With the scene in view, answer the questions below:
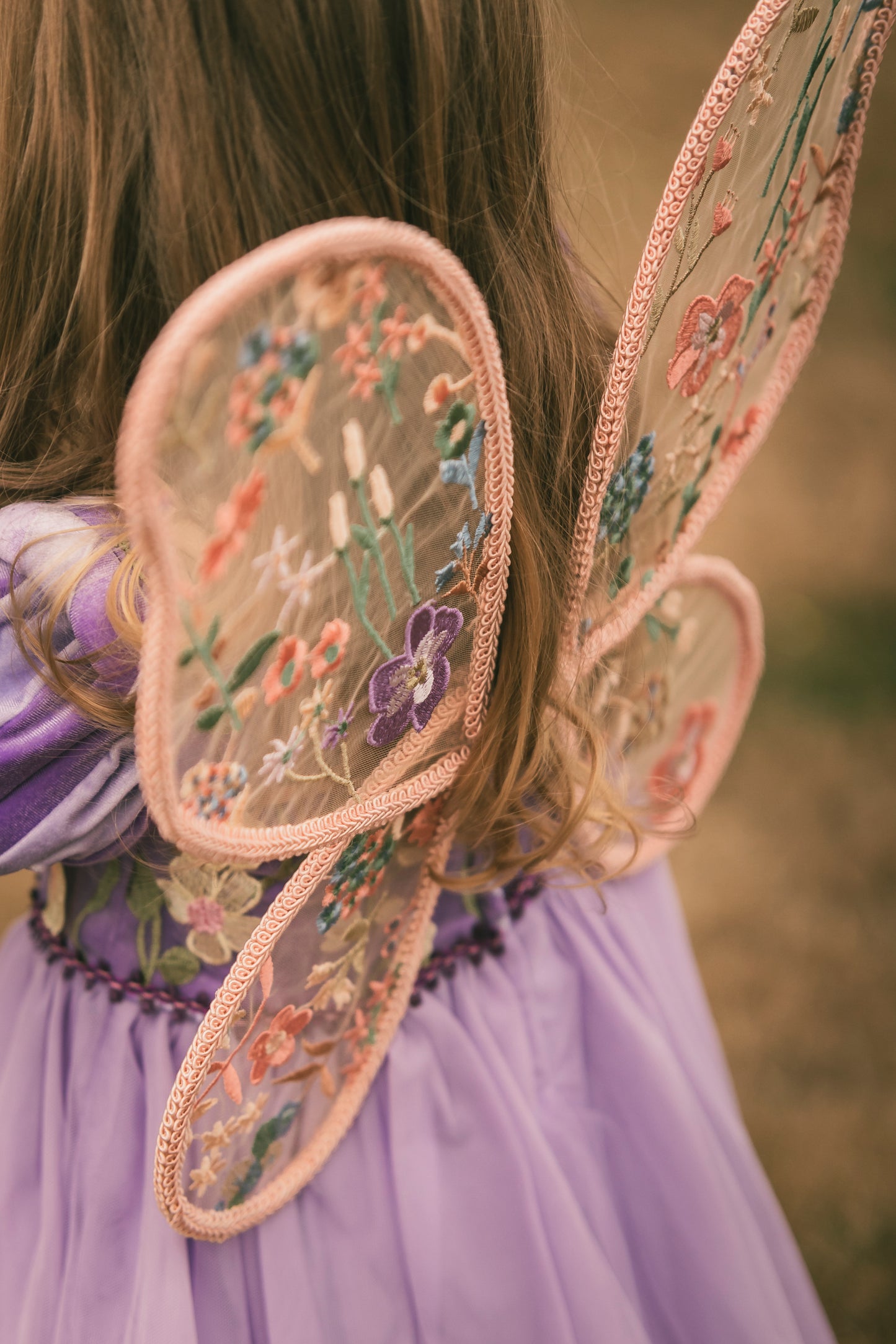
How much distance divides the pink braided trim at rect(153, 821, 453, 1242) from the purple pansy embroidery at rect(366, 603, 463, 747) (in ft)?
0.19

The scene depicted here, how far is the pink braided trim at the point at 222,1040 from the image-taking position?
1.36ft

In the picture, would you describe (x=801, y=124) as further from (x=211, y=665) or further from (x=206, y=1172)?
(x=206, y=1172)

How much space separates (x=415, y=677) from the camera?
16.8 inches

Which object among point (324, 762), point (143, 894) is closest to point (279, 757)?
point (324, 762)

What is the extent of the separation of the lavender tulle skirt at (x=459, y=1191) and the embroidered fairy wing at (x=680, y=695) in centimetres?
8

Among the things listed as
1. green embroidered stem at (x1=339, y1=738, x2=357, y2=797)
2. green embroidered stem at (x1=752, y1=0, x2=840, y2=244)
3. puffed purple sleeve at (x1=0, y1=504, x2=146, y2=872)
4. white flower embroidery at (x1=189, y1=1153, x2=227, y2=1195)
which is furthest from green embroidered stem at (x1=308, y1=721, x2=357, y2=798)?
green embroidered stem at (x1=752, y1=0, x2=840, y2=244)

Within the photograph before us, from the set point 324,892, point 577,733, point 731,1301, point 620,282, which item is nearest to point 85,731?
point 324,892

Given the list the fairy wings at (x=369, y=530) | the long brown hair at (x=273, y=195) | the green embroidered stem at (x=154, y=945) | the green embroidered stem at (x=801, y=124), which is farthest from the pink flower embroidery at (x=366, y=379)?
the green embroidered stem at (x=154, y=945)

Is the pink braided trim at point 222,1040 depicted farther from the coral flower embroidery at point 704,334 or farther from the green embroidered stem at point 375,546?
the coral flower embroidery at point 704,334

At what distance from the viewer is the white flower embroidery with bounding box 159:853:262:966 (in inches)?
20.9

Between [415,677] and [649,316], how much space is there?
0.59ft

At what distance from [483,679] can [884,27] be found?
0.36 meters

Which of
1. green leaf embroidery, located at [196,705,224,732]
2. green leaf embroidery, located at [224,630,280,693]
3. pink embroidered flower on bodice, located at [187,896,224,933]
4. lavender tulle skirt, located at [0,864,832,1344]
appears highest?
green leaf embroidery, located at [224,630,280,693]

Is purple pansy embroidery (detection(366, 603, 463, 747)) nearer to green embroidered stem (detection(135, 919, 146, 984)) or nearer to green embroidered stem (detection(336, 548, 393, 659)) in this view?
green embroidered stem (detection(336, 548, 393, 659))
